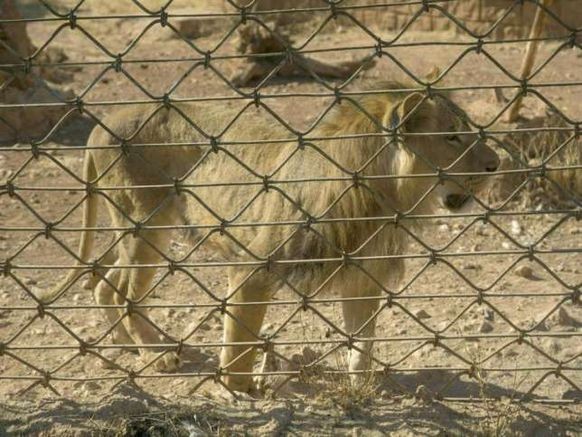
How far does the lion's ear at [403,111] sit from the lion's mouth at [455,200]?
1.62ft

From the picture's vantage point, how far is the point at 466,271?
7.11m

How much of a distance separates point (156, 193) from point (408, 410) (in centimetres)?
232

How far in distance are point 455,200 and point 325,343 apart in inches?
56.0

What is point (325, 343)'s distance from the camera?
411 cm

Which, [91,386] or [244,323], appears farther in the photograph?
[91,386]

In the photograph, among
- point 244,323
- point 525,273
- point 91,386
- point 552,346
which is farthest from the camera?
point 525,273

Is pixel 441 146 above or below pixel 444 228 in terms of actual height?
below

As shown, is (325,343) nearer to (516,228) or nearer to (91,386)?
(91,386)

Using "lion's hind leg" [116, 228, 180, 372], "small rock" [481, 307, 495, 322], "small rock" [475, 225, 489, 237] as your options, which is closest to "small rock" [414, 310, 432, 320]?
"small rock" [481, 307, 495, 322]

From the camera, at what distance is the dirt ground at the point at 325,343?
4199mm

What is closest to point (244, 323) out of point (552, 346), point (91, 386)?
point (91, 386)

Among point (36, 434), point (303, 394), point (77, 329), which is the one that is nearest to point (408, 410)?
point (303, 394)

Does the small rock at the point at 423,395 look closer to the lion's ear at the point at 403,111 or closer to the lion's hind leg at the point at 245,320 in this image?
the lion's hind leg at the point at 245,320

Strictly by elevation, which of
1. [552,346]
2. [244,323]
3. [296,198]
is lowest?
[244,323]
